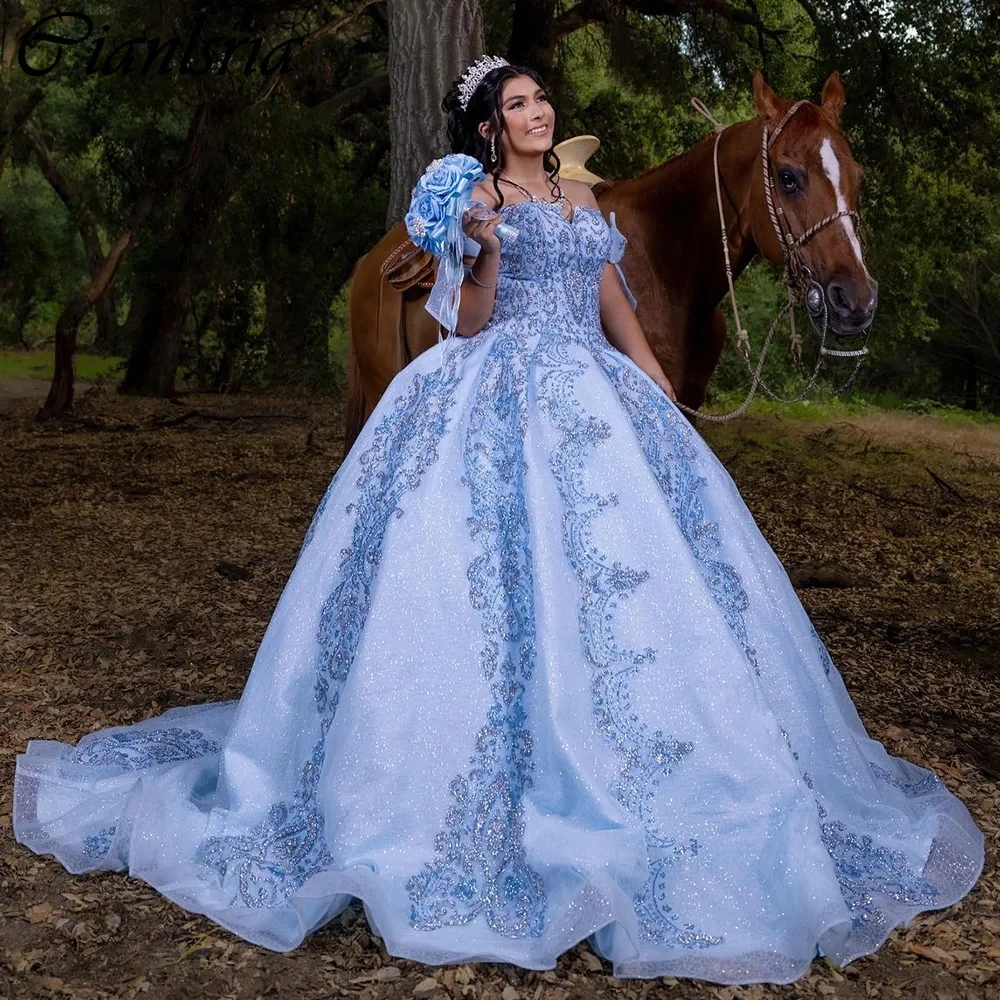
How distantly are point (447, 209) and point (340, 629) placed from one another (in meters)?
1.05

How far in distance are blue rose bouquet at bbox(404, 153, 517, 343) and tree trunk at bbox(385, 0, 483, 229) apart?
94.1 inches

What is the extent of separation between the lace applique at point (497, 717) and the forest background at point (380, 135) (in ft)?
8.74

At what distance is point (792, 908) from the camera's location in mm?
2500

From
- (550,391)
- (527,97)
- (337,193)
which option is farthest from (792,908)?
(337,193)

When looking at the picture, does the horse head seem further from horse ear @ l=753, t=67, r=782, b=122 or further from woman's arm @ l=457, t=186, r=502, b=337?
woman's arm @ l=457, t=186, r=502, b=337

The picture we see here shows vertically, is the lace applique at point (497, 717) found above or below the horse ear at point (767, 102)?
below

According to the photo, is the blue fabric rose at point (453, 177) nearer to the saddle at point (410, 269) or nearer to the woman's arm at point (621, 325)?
the woman's arm at point (621, 325)

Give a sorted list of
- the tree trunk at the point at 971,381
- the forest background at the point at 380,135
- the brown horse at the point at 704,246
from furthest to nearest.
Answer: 1. the tree trunk at the point at 971,381
2. the forest background at the point at 380,135
3. the brown horse at the point at 704,246

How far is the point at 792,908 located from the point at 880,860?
0.47 meters

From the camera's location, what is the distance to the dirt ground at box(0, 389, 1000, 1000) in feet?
8.27

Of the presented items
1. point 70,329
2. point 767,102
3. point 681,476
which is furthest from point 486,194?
point 70,329


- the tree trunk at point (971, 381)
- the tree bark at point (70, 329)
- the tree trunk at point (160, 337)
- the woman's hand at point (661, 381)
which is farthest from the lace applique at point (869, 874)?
the tree trunk at point (971, 381)

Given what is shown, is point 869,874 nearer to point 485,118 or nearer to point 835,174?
point 485,118

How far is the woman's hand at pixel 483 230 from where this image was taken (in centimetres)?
285
